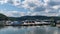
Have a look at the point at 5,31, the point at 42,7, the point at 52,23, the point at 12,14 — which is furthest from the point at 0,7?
the point at 52,23

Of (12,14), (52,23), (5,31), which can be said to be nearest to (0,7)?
(12,14)

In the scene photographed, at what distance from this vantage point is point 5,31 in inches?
128

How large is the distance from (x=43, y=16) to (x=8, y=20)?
772 millimetres

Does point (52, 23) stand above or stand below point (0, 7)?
below

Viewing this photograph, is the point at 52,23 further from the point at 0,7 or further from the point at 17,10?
the point at 0,7

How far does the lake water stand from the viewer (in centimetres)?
325

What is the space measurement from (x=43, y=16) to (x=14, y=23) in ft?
2.14

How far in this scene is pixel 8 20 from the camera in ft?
10.9

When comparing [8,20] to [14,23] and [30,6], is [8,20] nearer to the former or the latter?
[14,23]

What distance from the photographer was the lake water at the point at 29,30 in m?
3.25

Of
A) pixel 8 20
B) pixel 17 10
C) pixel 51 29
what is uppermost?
pixel 17 10

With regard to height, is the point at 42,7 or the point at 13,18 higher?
the point at 42,7

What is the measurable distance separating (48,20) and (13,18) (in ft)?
2.52

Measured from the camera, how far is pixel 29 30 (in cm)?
330
